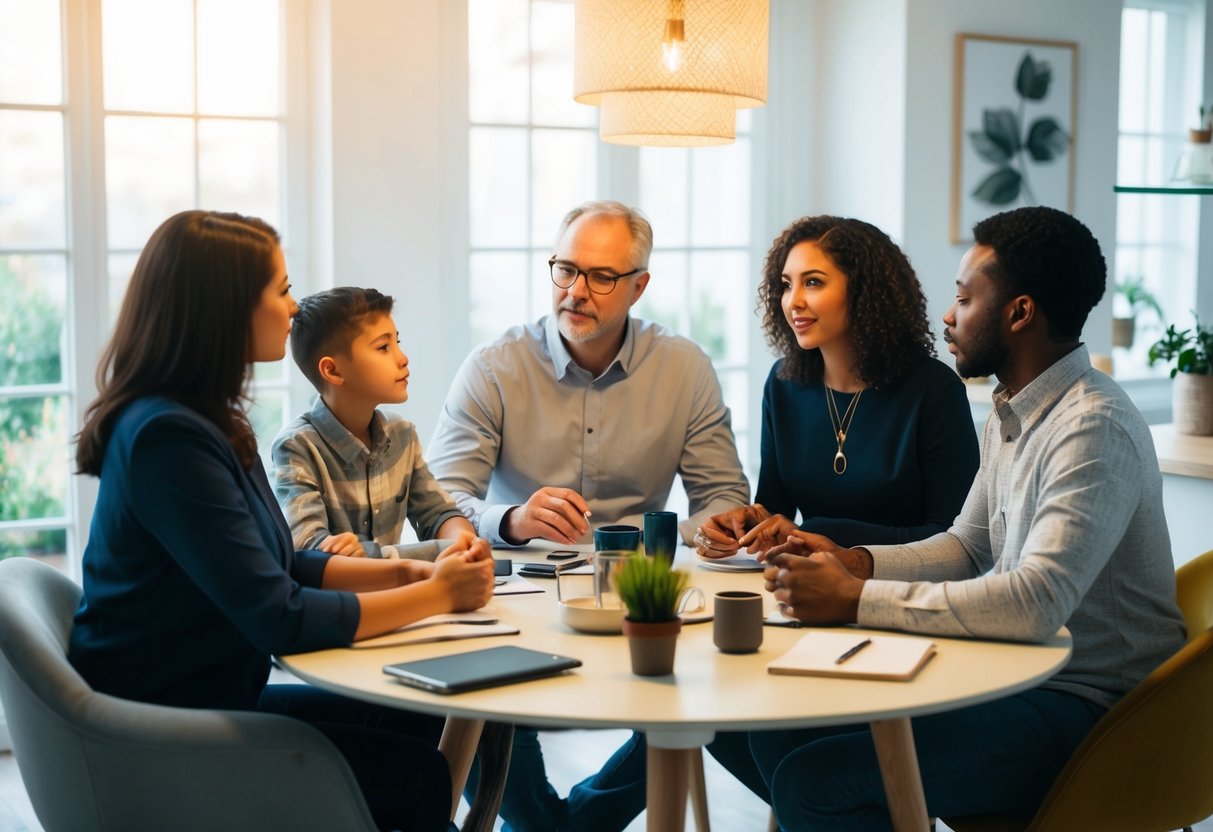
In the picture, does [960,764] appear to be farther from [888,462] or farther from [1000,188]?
[1000,188]

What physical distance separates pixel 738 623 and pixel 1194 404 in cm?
252

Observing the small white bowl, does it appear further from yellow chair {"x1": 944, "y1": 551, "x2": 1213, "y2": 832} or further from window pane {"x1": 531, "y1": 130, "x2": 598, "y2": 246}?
window pane {"x1": 531, "y1": 130, "x2": 598, "y2": 246}

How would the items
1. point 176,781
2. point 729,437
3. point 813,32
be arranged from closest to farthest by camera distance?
point 176,781, point 729,437, point 813,32

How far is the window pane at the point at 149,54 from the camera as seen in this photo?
145 inches

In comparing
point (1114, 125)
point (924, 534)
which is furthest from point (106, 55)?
point (1114, 125)

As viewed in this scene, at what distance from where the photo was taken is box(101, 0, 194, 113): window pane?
12.0ft

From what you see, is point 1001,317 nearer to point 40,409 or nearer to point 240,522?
point 240,522

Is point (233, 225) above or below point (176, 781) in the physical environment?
above

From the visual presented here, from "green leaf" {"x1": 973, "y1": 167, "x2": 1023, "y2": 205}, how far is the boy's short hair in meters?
2.96

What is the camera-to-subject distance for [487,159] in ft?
13.9

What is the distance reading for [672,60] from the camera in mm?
2283

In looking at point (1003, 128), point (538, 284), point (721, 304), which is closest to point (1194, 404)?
point (1003, 128)

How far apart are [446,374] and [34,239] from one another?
1.23 metres

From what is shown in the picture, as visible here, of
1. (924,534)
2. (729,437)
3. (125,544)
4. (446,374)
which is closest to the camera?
(125,544)
